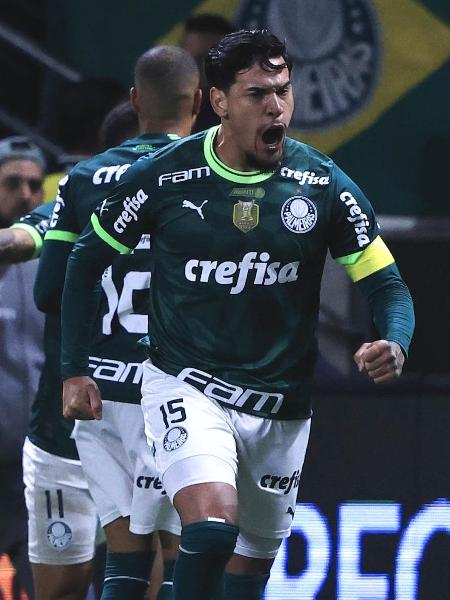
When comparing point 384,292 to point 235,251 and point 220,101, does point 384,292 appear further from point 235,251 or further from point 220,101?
point 220,101

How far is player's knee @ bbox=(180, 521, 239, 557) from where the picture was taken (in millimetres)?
4664

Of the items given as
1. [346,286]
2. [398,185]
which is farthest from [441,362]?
[398,185]

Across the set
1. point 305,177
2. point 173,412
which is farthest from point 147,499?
point 305,177

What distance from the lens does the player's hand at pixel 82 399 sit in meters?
5.04

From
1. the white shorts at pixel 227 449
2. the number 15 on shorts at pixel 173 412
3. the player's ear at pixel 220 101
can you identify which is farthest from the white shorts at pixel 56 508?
the player's ear at pixel 220 101

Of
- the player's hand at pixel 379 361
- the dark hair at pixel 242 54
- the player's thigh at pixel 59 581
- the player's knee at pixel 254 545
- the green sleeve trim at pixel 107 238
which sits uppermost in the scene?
the dark hair at pixel 242 54

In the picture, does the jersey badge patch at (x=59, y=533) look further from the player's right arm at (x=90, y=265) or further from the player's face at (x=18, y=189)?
the player's face at (x=18, y=189)

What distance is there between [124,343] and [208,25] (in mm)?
3108

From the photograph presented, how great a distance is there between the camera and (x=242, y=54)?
497 centimetres

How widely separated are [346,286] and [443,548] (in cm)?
102

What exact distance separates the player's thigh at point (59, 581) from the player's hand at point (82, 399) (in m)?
1.02

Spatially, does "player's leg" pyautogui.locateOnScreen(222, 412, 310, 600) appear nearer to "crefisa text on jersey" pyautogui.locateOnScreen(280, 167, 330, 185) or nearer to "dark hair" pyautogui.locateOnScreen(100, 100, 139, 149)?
"crefisa text on jersey" pyautogui.locateOnScreen(280, 167, 330, 185)

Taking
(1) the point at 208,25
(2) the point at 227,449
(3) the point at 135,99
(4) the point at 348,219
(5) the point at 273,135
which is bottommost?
(2) the point at 227,449

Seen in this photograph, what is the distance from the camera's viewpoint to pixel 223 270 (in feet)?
16.2
